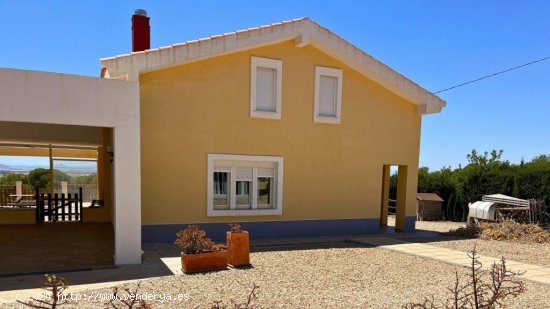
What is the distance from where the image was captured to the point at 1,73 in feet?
22.0

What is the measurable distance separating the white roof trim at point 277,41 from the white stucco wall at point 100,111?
4.89ft

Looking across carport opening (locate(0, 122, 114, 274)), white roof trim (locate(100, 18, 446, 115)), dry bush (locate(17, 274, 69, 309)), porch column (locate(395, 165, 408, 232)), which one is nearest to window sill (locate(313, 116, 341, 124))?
white roof trim (locate(100, 18, 446, 115))

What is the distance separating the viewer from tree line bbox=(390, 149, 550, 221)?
17047mm

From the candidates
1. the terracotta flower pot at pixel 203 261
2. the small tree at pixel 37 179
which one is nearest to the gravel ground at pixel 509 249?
the terracotta flower pot at pixel 203 261

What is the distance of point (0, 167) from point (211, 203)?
39.5ft

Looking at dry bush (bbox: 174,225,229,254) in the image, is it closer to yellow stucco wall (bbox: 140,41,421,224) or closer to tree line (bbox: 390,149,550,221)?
yellow stucco wall (bbox: 140,41,421,224)

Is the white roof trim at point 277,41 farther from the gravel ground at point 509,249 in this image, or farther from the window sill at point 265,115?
the gravel ground at point 509,249

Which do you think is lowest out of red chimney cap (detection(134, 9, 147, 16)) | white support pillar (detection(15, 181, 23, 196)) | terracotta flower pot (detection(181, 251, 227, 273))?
white support pillar (detection(15, 181, 23, 196))

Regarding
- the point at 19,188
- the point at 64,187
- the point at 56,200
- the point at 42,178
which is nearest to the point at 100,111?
the point at 56,200

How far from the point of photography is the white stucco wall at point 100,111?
22.3ft

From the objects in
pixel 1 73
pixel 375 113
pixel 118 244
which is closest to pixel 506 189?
pixel 375 113

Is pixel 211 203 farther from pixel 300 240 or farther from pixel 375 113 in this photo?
pixel 375 113

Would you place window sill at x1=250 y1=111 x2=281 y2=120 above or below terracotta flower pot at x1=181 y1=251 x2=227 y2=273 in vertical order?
above

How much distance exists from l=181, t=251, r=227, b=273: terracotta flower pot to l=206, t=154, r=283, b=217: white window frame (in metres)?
3.04
